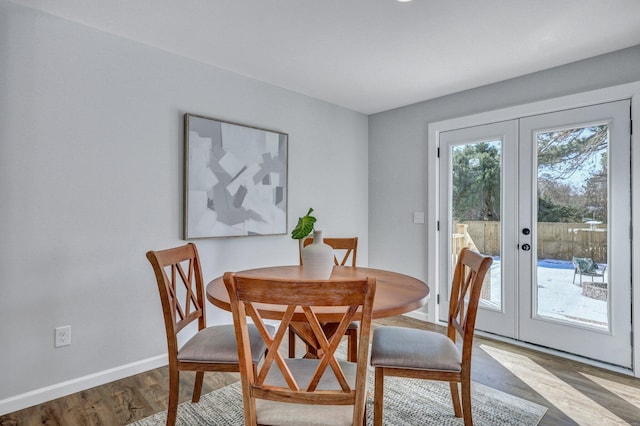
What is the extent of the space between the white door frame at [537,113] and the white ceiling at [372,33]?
11.5 inches

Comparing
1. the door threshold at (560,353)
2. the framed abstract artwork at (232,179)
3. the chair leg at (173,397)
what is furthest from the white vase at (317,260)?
the door threshold at (560,353)

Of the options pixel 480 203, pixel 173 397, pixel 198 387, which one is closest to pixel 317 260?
pixel 173 397

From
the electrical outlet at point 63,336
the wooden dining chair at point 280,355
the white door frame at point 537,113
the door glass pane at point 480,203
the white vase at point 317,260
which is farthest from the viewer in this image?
the door glass pane at point 480,203

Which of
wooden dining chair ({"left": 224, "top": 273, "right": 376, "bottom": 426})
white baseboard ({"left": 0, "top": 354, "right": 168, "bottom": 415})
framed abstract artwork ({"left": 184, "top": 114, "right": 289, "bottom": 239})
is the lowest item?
white baseboard ({"left": 0, "top": 354, "right": 168, "bottom": 415})

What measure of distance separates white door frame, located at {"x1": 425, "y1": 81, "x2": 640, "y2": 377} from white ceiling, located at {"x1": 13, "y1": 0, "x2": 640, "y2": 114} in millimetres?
293

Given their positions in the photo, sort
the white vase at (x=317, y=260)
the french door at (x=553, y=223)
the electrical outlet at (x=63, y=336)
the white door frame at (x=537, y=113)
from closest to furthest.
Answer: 1. the white vase at (x=317, y=260)
2. the electrical outlet at (x=63, y=336)
3. the white door frame at (x=537, y=113)
4. the french door at (x=553, y=223)

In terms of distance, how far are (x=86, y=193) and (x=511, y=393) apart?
293cm

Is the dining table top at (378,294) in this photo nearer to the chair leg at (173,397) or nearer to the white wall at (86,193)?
the chair leg at (173,397)

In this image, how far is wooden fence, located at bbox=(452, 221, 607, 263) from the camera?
2.64 m

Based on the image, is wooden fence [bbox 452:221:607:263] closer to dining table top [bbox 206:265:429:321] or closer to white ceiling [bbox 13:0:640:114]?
white ceiling [bbox 13:0:640:114]

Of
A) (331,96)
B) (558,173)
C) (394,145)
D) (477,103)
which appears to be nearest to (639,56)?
(558,173)

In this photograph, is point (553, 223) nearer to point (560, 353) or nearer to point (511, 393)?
point (560, 353)

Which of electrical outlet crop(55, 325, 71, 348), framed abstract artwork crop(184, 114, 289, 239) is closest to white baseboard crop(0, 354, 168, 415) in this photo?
electrical outlet crop(55, 325, 71, 348)

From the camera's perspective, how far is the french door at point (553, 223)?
8.38 feet
